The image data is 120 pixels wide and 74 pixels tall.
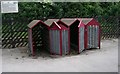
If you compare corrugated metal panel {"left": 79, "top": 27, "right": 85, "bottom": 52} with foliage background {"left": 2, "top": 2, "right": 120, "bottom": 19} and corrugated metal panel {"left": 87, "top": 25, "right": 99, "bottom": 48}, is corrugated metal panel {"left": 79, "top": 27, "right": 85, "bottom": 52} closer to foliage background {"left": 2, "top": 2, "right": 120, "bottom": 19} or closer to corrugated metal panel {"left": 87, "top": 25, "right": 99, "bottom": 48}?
corrugated metal panel {"left": 87, "top": 25, "right": 99, "bottom": 48}

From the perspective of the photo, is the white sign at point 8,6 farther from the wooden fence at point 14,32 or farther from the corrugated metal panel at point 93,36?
the corrugated metal panel at point 93,36

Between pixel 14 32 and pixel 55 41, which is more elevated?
pixel 14 32

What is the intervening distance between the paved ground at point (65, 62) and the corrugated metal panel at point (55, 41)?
38 cm

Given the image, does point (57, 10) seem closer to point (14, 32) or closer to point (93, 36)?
point (14, 32)

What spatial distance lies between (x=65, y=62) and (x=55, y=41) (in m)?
1.10

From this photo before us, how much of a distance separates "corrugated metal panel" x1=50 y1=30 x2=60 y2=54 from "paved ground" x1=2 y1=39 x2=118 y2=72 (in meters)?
0.38

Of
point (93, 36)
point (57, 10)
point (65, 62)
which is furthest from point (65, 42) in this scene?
point (57, 10)

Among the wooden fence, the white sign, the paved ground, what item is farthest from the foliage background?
the paved ground

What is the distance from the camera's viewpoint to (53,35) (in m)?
8.68

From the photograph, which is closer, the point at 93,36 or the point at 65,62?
the point at 65,62

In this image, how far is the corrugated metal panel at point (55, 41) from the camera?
8.63 m

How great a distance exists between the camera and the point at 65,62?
310 inches

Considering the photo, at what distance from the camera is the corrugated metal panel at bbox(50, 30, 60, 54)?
8633 millimetres

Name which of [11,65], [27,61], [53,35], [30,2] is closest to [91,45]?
[53,35]
